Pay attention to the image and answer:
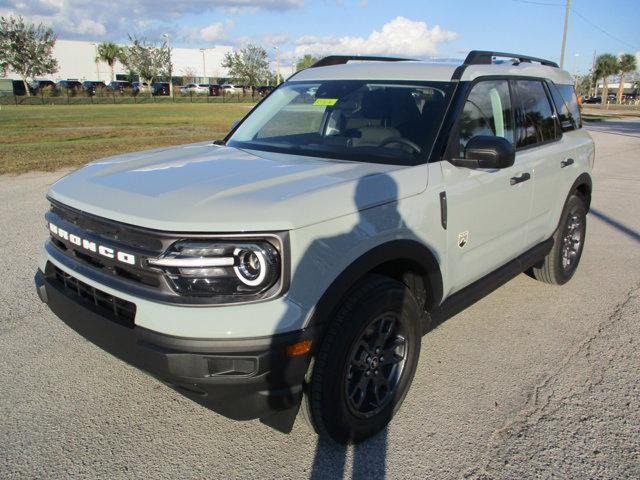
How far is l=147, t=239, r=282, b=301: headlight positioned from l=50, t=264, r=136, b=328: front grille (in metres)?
0.31

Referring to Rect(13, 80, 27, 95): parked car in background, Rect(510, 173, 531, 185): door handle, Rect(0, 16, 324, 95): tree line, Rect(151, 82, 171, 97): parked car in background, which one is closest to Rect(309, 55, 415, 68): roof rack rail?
Rect(510, 173, 531, 185): door handle

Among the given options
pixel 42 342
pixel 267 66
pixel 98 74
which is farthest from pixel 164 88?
pixel 42 342

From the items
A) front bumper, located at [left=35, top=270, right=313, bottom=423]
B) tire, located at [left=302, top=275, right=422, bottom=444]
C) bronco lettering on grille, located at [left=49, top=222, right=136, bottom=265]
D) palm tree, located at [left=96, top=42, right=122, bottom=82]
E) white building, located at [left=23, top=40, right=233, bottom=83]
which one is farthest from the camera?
white building, located at [left=23, top=40, right=233, bottom=83]

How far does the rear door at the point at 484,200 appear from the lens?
10.5 ft

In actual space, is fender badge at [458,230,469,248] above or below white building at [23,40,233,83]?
below

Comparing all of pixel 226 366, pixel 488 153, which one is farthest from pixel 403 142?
pixel 226 366

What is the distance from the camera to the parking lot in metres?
2.65

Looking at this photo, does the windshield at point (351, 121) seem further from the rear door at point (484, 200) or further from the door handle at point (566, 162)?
the door handle at point (566, 162)

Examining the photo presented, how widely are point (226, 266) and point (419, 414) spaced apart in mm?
1554

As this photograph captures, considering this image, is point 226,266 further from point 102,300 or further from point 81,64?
point 81,64

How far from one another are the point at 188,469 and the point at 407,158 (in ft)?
6.59

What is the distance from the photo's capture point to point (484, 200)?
11.1 feet

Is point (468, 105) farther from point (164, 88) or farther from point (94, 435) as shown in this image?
point (164, 88)

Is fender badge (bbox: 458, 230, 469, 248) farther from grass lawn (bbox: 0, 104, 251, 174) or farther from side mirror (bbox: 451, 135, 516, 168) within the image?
grass lawn (bbox: 0, 104, 251, 174)
